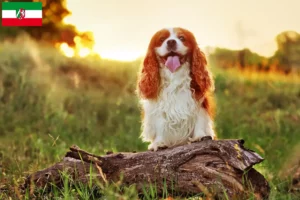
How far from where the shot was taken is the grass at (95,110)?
303 inches

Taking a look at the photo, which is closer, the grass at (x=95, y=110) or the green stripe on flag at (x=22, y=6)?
the green stripe on flag at (x=22, y=6)

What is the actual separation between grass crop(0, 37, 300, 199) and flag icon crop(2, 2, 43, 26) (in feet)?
5.33

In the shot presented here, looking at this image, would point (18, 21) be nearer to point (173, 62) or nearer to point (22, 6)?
point (22, 6)

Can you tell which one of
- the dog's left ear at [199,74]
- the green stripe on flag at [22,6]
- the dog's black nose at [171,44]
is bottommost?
the dog's left ear at [199,74]

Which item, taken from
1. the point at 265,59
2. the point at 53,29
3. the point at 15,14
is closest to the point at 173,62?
the point at 15,14

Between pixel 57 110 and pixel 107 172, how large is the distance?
5634 millimetres

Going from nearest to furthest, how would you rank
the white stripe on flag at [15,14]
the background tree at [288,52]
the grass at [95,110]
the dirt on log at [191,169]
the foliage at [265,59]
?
the dirt on log at [191,169]
the white stripe on flag at [15,14]
the grass at [95,110]
the foliage at [265,59]
the background tree at [288,52]

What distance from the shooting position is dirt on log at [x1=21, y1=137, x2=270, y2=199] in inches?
166

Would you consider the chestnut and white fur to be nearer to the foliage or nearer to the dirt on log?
the dirt on log

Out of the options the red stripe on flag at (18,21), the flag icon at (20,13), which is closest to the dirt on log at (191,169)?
the red stripe on flag at (18,21)

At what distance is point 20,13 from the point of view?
23.3 feet

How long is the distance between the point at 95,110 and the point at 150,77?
6241 mm

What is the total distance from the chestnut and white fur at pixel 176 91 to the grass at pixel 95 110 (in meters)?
1.91

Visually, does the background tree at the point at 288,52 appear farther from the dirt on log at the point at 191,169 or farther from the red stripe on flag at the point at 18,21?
the dirt on log at the point at 191,169
